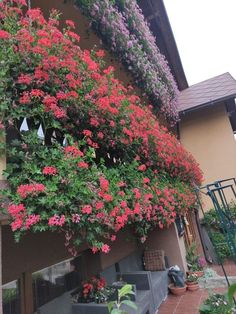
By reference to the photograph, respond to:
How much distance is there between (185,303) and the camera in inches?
245

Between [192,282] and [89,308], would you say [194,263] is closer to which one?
[192,282]

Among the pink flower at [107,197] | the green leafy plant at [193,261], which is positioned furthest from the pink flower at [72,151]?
the green leafy plant at [193,261]

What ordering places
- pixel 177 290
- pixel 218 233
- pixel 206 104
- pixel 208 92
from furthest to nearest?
pixel 208 92 → pixel 206 104 → pixel 218 233 → pixel 177 290

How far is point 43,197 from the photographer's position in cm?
216

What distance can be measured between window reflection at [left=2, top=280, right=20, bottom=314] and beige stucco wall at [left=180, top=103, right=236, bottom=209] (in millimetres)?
8626

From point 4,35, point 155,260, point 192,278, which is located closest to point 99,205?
point 4,35

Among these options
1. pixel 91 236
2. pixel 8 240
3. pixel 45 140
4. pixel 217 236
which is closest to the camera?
pixel 91 236

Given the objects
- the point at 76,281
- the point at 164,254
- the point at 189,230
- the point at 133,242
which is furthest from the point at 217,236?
the point at 76,281

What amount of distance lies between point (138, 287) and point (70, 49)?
5058mm

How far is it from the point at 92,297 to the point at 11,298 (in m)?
1.44

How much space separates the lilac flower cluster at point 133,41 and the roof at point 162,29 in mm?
2339

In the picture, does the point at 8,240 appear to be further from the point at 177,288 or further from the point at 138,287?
the point at 177,288

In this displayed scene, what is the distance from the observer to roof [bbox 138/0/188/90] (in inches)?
336

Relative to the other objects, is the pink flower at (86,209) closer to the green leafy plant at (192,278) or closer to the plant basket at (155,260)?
the plant basket at (155,260)
